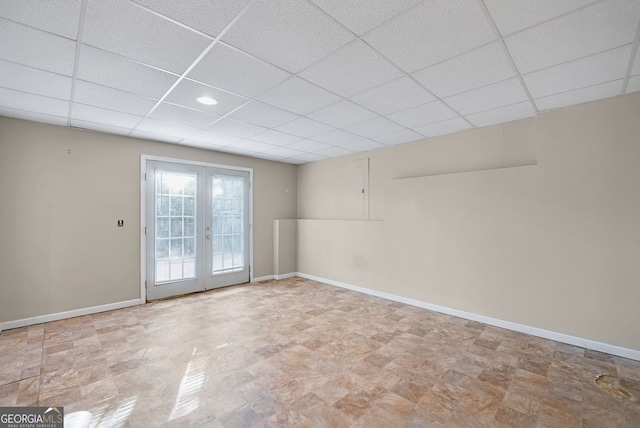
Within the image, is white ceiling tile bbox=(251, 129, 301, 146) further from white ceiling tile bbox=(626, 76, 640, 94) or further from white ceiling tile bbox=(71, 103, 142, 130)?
white ceiling tile bbox=(626, 76, 640, 94)

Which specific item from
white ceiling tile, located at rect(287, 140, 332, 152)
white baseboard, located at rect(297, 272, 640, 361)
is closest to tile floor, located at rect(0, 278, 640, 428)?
white baseboard, located at rect(297, 272, 640, 361)

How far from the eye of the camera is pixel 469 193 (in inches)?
156

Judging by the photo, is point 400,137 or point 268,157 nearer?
point 400,137

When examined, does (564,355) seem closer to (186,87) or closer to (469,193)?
(469,193)

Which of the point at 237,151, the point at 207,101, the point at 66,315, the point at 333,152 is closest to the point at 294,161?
the point at 333,152

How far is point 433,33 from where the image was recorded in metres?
1.97

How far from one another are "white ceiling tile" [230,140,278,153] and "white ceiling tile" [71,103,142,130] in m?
1.57

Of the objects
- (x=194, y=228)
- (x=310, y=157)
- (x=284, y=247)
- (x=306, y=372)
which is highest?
(x=310, y=157)

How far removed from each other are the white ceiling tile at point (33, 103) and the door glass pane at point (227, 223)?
2467 millimetres

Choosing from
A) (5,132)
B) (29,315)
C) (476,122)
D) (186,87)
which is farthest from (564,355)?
(5,132)

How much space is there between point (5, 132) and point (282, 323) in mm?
4402

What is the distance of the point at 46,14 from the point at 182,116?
1.81 metres

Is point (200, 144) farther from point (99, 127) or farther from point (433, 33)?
point (433, 33)

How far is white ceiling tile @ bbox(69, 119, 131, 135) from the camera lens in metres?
3.84
